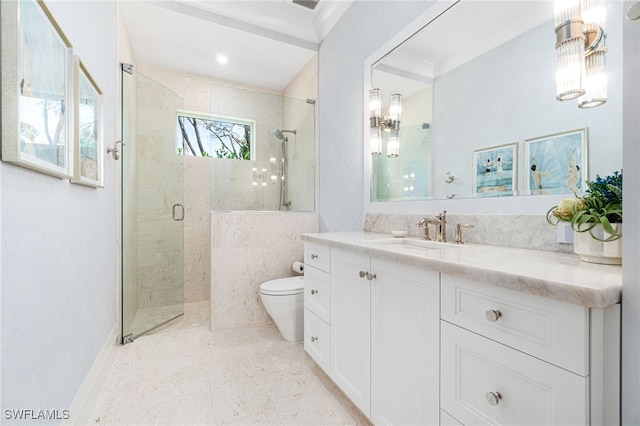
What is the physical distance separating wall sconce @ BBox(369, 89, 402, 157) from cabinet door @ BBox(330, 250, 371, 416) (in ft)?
2.95

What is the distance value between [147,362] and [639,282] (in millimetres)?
2375

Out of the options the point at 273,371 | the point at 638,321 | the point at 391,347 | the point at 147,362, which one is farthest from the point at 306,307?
the point at 638,321

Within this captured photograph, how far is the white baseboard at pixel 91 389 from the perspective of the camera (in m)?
1.24

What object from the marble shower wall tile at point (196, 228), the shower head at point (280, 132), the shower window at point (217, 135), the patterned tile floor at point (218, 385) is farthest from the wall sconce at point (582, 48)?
the marble shower wall tile at point (196, 228)

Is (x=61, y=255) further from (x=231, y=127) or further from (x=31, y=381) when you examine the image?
(x=231, y=127)

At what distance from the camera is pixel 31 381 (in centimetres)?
88

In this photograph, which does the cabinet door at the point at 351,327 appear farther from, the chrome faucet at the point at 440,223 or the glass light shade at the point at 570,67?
the glass light shade at the point at 570,67

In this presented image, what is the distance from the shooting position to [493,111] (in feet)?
4.33

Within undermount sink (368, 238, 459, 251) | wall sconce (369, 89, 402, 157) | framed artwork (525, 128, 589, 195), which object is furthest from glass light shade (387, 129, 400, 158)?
framed artwork (525, 128, 589, 195)

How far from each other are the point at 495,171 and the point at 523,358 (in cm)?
88

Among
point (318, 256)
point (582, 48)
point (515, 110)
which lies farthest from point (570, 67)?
point (318, 256)

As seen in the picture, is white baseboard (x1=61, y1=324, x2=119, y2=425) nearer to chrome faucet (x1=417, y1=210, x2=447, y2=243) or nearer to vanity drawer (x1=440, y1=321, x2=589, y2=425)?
vanity drawer (x1=440, y1=321, x2=589, y2=425)

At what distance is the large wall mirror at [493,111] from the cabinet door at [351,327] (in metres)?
0.66

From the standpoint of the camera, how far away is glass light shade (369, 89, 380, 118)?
6.67 ft
